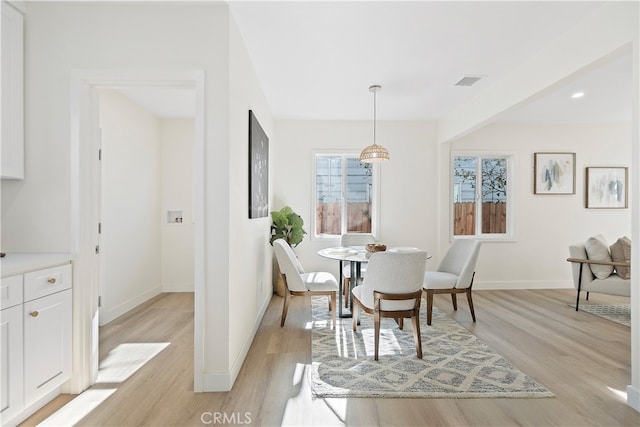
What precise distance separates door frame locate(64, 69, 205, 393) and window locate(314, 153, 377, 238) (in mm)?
3153

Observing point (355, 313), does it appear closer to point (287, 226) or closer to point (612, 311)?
point (287, 226)

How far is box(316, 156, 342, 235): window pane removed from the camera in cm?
520

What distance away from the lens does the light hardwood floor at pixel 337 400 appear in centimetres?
188

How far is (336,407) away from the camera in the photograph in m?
1.98

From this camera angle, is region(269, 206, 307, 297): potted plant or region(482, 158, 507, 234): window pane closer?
region(269, 206, 307, 297): potted plant

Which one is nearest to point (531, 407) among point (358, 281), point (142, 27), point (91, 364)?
point (358, 281)

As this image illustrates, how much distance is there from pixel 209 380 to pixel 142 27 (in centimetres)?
240

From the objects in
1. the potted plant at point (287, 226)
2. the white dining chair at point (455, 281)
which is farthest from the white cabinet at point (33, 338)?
the white dining chair at point (455, 281)

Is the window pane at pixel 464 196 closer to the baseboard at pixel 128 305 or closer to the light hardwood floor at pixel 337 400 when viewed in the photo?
the light hardwood floor at pixel 337 400

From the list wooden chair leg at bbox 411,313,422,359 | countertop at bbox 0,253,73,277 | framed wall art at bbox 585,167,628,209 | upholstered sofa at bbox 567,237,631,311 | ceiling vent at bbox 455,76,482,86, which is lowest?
wooden chair leg at bbox 411,313,422,359

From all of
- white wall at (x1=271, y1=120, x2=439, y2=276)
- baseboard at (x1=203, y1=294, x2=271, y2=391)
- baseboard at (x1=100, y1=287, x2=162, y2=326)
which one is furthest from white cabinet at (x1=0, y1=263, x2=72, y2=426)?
white wall at (x1=271, y1=120, x2=439, y2=276)

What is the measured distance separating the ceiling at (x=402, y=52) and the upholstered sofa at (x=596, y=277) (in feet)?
6.53

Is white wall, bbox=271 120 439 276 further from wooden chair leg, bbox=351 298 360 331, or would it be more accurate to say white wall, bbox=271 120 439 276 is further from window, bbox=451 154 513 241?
wooden chair leg, bbox=351 298 360 331

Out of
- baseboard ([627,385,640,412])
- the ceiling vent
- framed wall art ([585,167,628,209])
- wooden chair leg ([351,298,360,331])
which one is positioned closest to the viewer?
baseboard ([627,385,640,412])
